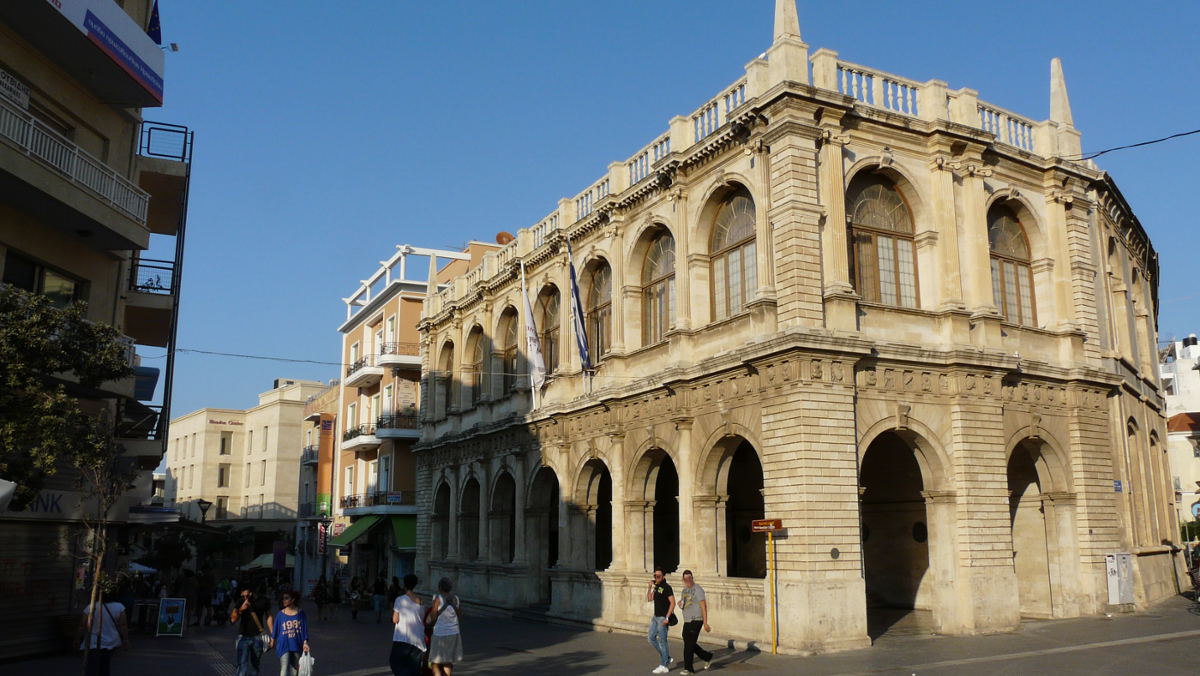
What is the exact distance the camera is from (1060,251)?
2378 centimetres

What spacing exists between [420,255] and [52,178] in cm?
2930

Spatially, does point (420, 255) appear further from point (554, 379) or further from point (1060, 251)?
point (1060, 251)

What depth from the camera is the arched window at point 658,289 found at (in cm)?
2459

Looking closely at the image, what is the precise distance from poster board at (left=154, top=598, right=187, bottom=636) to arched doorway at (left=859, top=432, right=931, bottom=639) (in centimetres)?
1668

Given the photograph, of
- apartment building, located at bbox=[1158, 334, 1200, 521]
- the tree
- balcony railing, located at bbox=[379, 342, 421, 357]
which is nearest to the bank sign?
the tree

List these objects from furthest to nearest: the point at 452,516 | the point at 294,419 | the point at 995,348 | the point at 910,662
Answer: the point at 294,419 < the point at 452,516 < the point at 995,348 < the point at 910,662

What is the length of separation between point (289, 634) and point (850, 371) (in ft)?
38.8

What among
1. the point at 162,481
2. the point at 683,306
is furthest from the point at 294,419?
the point at 683,306

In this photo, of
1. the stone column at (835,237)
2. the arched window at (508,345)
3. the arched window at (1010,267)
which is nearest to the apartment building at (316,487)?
the arched window at (508,345)

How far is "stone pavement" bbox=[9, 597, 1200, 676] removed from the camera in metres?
15.0

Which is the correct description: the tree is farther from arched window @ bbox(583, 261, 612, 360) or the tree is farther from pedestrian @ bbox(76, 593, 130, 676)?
arched window @ bbox(583, 261, 612, 360)

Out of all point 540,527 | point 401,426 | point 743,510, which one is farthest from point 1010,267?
point 401,426

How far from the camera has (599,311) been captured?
92.0ft

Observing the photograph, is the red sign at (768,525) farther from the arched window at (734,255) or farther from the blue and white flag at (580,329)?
the blue and white flag at (580,329)
